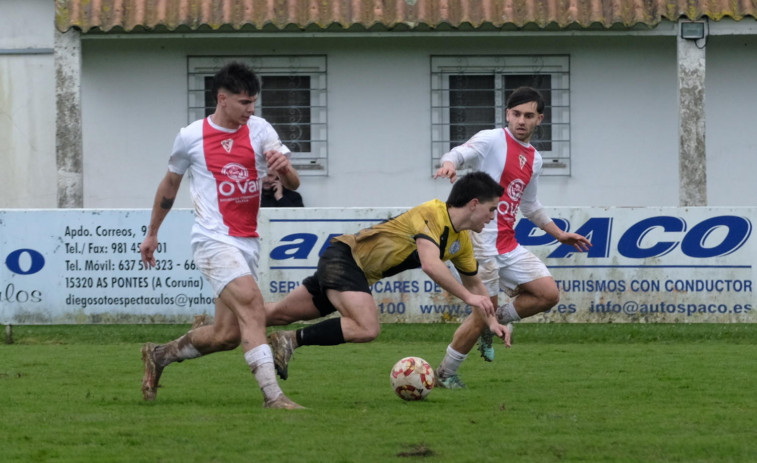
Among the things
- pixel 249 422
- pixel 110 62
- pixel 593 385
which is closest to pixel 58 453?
pixel 249 422

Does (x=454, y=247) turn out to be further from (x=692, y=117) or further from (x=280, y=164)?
(x=692, y=117)

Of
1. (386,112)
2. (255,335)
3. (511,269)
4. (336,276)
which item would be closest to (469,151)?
(511,269)

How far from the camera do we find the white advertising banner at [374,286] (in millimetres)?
14852

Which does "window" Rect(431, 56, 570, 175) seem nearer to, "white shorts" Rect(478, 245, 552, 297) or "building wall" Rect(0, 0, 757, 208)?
"building wall" Rect(0, 0, 757, 208)

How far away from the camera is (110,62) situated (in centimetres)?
1944

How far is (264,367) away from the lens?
24.9ft

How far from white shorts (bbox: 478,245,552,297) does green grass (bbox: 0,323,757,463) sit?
718 mm

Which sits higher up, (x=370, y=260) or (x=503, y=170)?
(x=503, y=170)

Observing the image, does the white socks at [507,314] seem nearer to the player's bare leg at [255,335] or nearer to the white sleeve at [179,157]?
the player's bare leg at [255,335]

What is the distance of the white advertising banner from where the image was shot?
14852 millimetres

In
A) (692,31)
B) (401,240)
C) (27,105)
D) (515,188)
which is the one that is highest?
(692,31)

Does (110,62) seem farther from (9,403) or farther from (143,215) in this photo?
(9,403)

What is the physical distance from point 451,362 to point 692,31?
997 cm

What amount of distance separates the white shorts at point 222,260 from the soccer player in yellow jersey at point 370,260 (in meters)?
0.50
